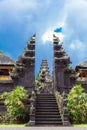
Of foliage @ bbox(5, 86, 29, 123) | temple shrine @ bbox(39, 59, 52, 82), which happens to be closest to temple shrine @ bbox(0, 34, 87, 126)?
foliage @ bbox(5, 86, 29, 123)

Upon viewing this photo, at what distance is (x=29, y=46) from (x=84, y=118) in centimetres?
863

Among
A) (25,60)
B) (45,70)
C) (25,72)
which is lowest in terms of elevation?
(25,72)

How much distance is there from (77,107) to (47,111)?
1.97 metres

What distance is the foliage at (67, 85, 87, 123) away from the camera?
2223cm

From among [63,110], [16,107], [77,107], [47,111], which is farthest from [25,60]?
[63,110]

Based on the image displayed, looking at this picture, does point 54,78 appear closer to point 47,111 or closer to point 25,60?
point 25,60

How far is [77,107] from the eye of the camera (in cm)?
2244

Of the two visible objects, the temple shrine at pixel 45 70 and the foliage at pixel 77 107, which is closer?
the foliage at pixel 77 107

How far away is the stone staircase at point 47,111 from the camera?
2103 centimetres

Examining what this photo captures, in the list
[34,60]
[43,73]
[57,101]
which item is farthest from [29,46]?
[43,73]

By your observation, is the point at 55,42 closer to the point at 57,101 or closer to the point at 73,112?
the point at 57,101

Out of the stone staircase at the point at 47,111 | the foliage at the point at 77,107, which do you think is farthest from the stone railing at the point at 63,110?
the foliage at the point at 77,107

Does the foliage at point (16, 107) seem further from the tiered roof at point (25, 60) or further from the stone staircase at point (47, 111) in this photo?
the tiered roof at point (25, 60)

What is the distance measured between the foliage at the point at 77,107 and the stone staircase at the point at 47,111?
0.94m
